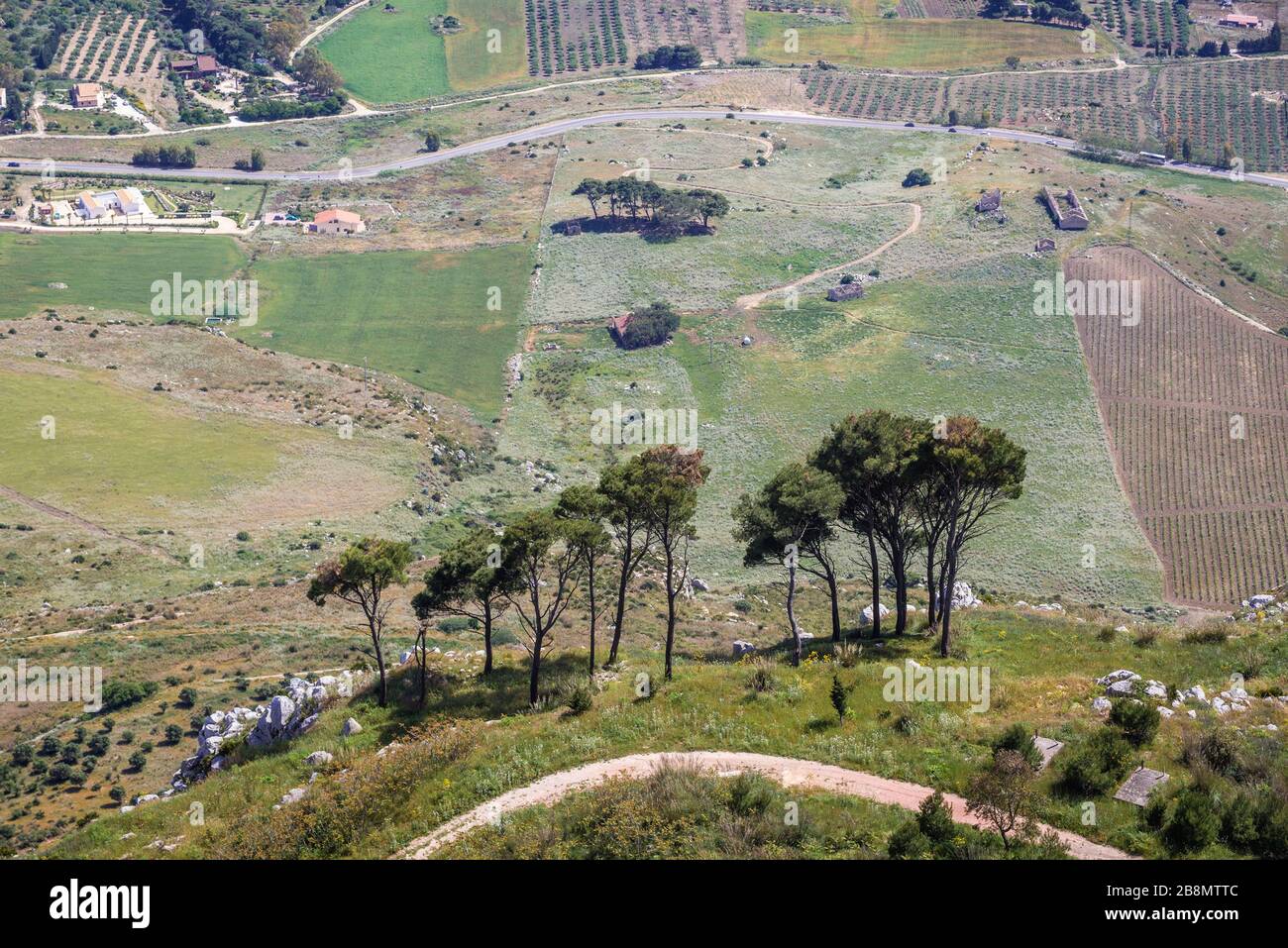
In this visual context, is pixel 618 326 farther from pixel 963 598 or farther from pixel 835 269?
pixel 963 598

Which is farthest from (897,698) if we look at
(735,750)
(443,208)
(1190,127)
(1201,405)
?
(1190,127)

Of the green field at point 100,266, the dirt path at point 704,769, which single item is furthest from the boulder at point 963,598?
the green field at point 100,266

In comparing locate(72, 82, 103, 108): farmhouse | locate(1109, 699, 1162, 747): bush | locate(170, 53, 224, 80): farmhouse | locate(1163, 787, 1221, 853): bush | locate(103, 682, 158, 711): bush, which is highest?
locate(170, 53, 224, 80): farmhouse

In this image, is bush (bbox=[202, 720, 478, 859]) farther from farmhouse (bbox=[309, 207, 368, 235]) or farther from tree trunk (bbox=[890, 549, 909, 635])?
farmhouse (bbox=[309, 207, 368, 235])

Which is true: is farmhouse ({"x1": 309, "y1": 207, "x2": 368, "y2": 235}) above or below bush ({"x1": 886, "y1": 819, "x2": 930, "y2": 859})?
above

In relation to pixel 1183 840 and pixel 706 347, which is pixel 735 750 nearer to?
pixel 1183 840

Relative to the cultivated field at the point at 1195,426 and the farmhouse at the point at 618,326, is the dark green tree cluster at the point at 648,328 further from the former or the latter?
the cultivated field at the point at 1195,426

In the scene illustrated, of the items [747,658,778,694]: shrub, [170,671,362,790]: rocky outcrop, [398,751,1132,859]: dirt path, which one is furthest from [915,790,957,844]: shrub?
[170,671,362,790]: rocky outcrop

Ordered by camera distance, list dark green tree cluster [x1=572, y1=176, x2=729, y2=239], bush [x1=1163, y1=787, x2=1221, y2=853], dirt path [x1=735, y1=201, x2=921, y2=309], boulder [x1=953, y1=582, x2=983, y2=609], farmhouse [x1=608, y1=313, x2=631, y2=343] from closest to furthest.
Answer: bush [x1=1163, y1=787, x2=1221, y2=853] < boulder [x1=953, y1=582, x2=983, y2=609] < farmhouse [x1=608, y1=313, x2=631, y2=343] < dirt path [x1=735, y1=201, x2=921, y2=309] < dark green tree cluster [x1=572, y1=176, x2=729, y2=239]
